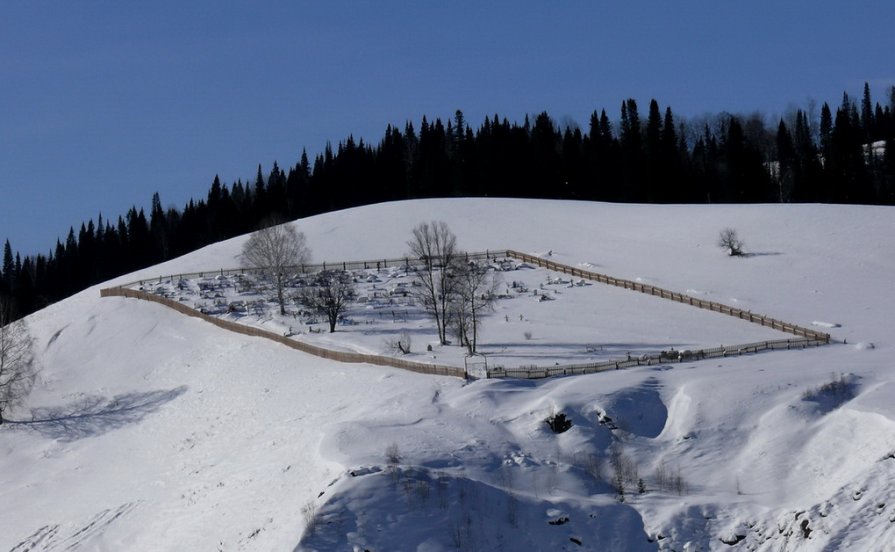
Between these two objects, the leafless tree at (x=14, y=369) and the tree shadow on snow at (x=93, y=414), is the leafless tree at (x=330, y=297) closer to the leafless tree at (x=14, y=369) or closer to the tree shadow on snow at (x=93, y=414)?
the tree shadow on snow at (x=93, y=414)

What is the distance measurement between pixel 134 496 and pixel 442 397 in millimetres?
12174

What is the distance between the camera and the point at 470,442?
34.2 m

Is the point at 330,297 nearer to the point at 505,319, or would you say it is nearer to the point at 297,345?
the point at 297,345

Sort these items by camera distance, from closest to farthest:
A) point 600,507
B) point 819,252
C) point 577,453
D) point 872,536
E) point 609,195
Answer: point 872,536 < point 600,507 < point 577,453 < point 819,252 < point 609,195

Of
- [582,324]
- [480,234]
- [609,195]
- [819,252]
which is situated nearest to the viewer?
[582,324]

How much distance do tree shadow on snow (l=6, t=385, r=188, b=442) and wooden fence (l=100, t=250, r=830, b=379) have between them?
7.22m

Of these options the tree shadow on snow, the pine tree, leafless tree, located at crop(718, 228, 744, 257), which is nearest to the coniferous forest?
the pine tree

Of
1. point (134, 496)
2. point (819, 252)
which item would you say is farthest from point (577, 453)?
point (819, 252)

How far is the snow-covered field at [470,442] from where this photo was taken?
2856 cm

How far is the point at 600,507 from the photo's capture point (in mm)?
29875

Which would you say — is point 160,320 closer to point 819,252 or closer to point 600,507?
point 600,507

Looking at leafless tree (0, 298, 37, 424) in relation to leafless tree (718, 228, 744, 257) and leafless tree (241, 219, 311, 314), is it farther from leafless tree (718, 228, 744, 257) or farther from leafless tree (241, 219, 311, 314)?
leafless tree (718, 228, 744, 257)

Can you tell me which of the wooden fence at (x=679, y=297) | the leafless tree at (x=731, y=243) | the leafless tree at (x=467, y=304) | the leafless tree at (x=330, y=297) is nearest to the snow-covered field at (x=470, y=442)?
the wooden fence at (x=679, y=297)

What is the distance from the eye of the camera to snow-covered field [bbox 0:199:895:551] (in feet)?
93.7
